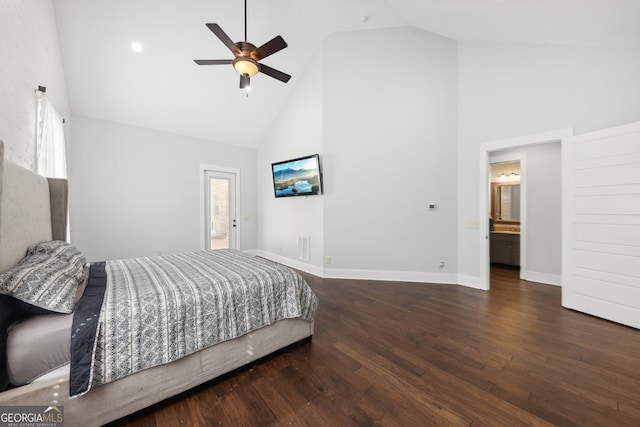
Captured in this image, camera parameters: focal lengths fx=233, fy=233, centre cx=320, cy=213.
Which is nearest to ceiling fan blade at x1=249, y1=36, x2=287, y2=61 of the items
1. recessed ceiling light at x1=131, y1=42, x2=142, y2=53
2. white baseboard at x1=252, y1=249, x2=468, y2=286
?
recessed ceiling light at x1=131, y1=42, x2=142, y2=53

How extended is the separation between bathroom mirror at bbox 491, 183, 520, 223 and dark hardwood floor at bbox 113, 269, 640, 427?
2.84 m

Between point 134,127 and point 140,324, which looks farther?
point 134,127

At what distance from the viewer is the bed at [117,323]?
1.12 metres

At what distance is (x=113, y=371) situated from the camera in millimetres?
1221

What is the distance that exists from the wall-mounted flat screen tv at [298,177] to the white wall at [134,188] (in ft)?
5.28

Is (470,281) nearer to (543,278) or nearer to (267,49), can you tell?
(543,278)

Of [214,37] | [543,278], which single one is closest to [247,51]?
Answer: [214,37]

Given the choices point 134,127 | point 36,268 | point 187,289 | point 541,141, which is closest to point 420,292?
point 541,141

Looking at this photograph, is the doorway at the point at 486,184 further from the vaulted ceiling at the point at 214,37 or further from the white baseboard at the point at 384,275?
the vaulted ceiling at the point at 214,37

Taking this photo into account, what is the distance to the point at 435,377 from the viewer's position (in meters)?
1.65

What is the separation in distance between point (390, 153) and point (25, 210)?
402cm

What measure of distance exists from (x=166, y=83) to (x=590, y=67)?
579cm

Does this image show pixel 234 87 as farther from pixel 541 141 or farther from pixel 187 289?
pixel 541 141

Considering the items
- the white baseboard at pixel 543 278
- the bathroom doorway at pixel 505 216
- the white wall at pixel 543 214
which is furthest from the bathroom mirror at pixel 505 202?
the white baseboard at pixel 543 278
